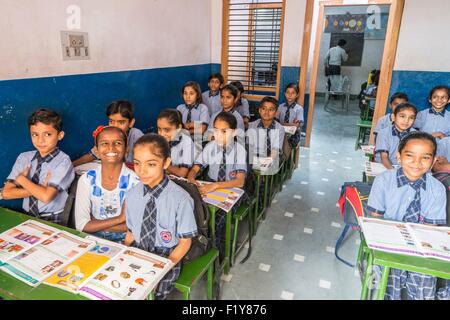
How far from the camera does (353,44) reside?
9367 mm

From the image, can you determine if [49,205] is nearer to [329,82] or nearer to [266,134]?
[266,134]

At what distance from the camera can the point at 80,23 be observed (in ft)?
8.82

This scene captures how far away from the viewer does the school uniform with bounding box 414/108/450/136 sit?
12.1ft

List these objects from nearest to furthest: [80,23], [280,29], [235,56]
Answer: [80,23] < [280,29] < [235,56]

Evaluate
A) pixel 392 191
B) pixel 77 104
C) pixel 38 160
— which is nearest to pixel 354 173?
pixel 392 191

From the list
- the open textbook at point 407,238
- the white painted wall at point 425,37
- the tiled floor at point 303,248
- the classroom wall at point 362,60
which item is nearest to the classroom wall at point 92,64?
the tiled floor at point 303,248

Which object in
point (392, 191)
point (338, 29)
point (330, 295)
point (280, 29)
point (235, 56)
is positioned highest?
point (338, 29)

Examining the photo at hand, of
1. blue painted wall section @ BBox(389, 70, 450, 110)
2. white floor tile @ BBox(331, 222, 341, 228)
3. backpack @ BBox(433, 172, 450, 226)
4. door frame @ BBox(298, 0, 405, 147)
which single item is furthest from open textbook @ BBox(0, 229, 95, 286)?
blue painted wall section @ BBox(389, 70, 450, 110)

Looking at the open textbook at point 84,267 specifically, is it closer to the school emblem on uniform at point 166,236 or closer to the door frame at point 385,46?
the school emblem on uniform at point 166,236

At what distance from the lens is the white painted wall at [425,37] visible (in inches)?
169

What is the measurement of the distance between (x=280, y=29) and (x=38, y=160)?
4.02 meters

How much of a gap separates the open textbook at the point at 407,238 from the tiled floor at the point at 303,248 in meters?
0.76

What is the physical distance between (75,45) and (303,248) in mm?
2527

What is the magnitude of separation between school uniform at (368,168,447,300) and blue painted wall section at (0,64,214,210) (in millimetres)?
2373
